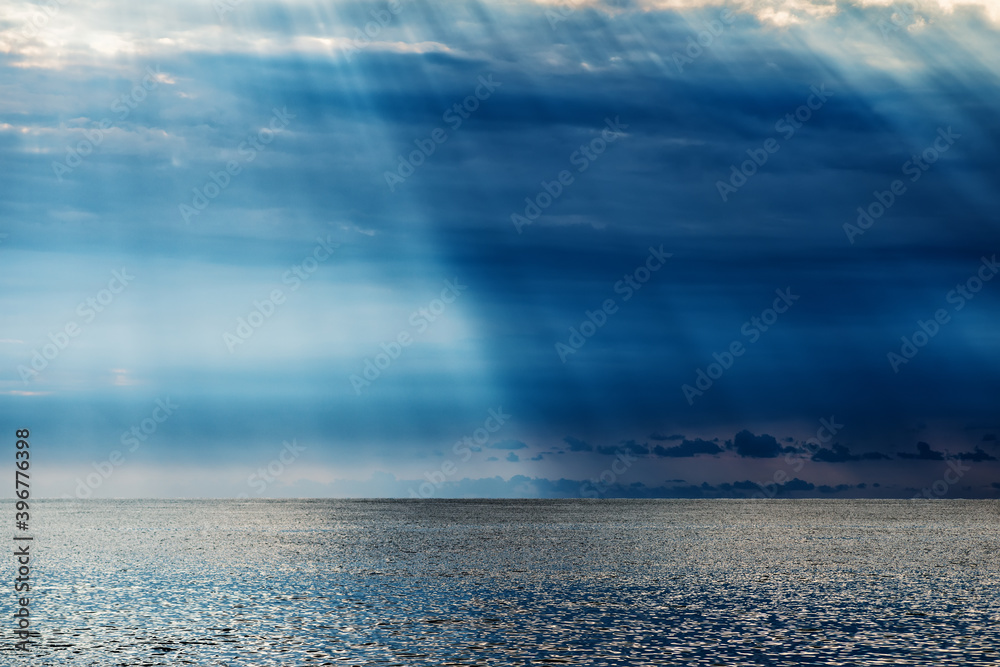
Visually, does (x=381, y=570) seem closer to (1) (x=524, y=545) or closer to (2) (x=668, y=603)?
(2) (x=668, y=603)

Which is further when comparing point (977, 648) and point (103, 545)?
point (103, 545)

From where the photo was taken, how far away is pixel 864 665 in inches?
1447

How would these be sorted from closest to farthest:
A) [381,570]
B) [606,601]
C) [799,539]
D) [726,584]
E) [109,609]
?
[109,609]
[606,601]
[726,584]
[381,570]
[799,539]

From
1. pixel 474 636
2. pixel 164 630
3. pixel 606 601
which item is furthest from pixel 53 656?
pixel 606 601

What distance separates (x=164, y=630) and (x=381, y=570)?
34.9 m

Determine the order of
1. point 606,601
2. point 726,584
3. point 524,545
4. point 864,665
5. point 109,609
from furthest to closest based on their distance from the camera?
point 524,545, point 726,584, point 606,601, point 109,609, point 864,665

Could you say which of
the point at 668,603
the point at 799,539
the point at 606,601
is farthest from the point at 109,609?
the point at 799,539

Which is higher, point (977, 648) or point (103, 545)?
point (103, 545)

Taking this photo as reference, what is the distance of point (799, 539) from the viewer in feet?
445

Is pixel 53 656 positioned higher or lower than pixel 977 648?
higher

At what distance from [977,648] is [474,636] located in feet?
69.8

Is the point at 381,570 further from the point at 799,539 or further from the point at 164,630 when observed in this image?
the point at 799,539

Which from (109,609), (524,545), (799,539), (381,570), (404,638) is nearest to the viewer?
(404,638)

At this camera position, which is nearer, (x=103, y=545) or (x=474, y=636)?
(x=474, y=636)
